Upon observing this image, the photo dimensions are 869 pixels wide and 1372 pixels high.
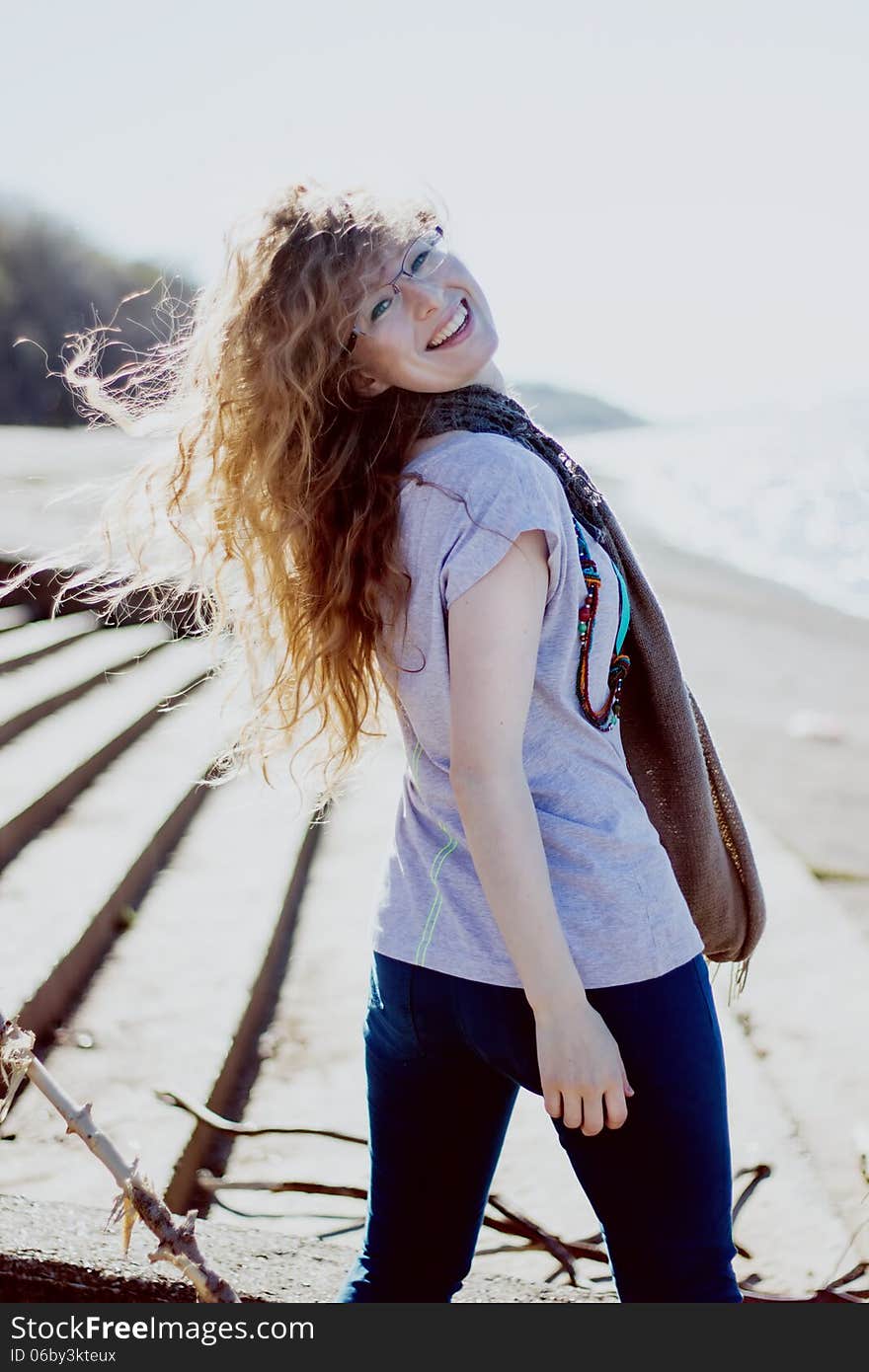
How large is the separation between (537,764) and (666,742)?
24 centimetres

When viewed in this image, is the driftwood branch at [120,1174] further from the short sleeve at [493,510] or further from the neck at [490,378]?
the neck at [490,378]

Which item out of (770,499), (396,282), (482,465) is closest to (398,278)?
(396,282)

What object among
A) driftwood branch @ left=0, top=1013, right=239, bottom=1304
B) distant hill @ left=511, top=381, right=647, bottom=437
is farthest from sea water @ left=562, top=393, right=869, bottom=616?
distant hill @ left=511, top=381, right=647, bottom=437

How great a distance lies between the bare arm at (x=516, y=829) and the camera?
1.12 m

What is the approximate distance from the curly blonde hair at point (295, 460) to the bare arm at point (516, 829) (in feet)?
0.48

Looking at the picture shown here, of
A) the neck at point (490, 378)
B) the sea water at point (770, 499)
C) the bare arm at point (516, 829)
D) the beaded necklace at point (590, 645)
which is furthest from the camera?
the sea water at point (770, 499)

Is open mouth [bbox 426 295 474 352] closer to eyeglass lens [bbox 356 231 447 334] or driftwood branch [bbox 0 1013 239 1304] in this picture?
eyeglass lens [bbox 356 231 447 334]

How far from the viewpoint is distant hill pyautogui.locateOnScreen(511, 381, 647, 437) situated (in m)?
110

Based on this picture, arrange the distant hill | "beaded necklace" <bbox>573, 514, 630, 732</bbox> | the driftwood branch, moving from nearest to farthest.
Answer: the driftwood branch → "beaded necklace" <bbox>573, 514, 630, 732</bbox> → the distant hill

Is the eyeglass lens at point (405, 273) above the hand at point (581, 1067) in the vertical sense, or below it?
above

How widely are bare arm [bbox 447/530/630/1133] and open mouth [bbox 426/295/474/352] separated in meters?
0.31

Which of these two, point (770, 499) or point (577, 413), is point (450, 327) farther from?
point (577, 413)

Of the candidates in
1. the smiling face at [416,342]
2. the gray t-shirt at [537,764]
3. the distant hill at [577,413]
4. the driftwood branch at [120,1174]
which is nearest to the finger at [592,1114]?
the gray t-shirt at [537,764]

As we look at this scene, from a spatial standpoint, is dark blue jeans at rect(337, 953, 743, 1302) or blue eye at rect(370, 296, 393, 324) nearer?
dark blue jeans at rect(337, 953, 743, 1302)
